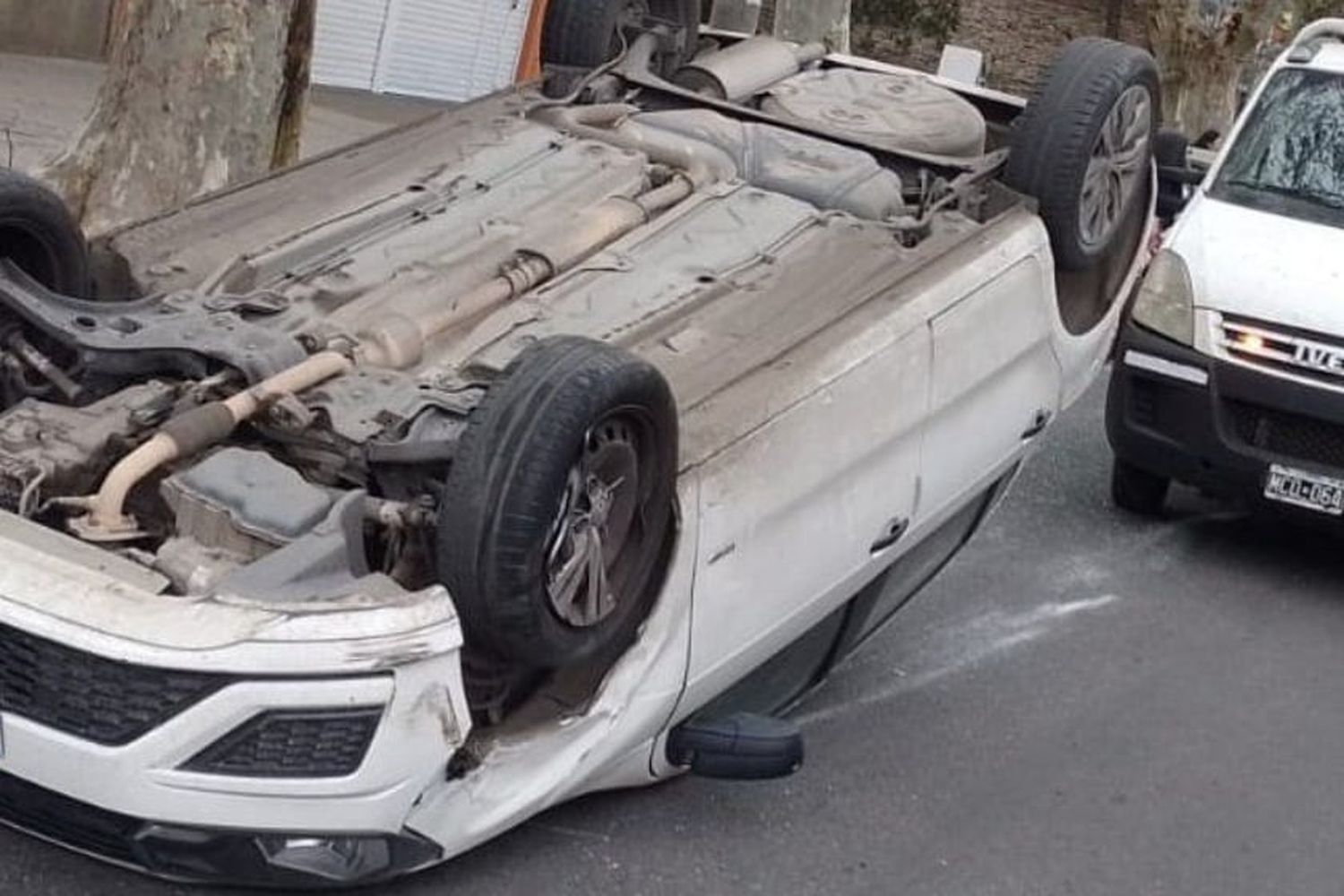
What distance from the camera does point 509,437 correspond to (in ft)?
13.0

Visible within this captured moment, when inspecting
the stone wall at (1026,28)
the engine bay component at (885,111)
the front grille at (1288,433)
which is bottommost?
the stone wall at (1026,28)

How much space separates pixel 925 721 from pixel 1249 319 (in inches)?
105

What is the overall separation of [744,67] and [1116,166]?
1353 millimetres

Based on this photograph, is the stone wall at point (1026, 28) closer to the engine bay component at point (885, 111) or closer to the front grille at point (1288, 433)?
the front grille at point (1288, 433)

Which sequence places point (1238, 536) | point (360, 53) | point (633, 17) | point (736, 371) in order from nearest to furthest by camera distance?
point (736, 371) → point (633, 17) → point (1238, 536) → point (360, 53)

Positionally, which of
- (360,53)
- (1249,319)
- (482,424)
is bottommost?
(360,53)

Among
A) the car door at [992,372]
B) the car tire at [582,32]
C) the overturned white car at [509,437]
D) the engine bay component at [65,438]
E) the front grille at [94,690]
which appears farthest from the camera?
the car tire at [582,32]

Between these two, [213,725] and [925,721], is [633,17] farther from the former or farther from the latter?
[213,725]

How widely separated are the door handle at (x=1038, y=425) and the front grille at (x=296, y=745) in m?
2.68

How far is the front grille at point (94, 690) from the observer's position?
3.64 meters

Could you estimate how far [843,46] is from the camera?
13.6 m

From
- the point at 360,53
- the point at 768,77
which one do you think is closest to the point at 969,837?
the point at 768,77

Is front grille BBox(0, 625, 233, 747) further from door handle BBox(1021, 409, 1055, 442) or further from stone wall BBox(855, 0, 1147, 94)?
stone wall BBox(855, 0, 1147, 94)

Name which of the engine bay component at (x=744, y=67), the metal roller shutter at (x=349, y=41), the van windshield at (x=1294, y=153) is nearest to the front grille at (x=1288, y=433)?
the van windshield at (x=1294, y=153)
